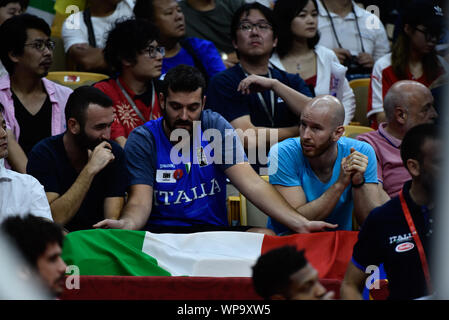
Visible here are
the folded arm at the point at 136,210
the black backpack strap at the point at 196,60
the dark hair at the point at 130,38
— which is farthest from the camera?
the black backpack strap at the point at 196,60

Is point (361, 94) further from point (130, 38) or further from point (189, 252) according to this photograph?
point (189, 252)

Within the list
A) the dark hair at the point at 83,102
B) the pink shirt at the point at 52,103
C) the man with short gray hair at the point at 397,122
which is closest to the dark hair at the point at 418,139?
the man with short gray hair at the point at 397,122

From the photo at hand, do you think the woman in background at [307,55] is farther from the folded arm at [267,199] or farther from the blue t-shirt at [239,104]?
the folded arm at [267,199]

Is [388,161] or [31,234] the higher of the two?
[31,234]

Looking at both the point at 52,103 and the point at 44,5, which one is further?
the point at 44,5

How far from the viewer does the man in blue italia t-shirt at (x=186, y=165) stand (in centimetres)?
395

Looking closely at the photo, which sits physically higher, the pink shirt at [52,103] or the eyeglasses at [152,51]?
the eyeglasses at [152,51]

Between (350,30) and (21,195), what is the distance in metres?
3.60

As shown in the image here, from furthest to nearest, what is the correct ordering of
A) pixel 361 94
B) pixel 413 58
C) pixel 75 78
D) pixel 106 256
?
pixel 361 94 → pixel 413 58 → pixel 75 78 → pixel 106 256

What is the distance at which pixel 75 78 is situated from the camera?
205 inches

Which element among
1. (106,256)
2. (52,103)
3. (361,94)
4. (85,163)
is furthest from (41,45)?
(361,94)

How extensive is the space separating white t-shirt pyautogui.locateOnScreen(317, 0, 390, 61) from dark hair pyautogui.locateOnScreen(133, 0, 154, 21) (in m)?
1.44

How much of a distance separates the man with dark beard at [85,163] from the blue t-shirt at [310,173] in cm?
87
